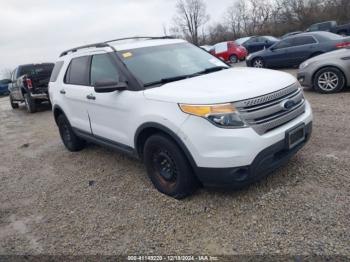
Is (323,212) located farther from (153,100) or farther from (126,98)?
(126,98)

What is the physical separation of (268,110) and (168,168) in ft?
4.26

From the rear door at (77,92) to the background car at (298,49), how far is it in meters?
8.68

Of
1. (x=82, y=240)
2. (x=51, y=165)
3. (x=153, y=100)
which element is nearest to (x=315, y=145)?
(x=153, y=100)

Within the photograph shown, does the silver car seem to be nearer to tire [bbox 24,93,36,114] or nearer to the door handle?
the door handle

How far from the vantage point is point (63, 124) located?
6262mm

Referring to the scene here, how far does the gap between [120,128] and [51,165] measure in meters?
2.20

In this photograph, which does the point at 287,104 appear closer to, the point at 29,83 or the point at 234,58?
the point at 29,83

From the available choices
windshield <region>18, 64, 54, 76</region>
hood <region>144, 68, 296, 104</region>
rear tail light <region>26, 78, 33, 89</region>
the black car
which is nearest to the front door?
hood <region>144, 68, 296, 104</region>

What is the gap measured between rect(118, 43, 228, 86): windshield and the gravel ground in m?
1.44

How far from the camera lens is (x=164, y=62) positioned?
14.1ft

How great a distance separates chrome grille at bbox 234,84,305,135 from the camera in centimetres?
317

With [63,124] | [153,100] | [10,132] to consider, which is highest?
[153,100]

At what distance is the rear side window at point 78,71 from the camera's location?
495 centimetres

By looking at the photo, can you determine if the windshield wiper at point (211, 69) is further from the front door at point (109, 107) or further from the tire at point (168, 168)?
the tire at point (168, 168)
